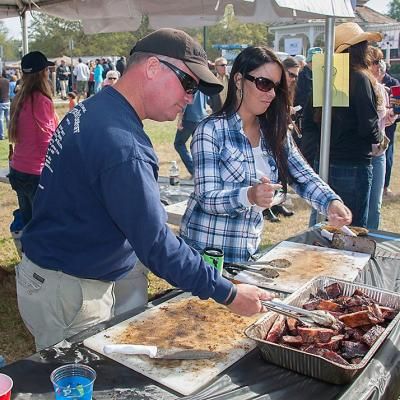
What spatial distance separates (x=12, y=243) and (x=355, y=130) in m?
3.54

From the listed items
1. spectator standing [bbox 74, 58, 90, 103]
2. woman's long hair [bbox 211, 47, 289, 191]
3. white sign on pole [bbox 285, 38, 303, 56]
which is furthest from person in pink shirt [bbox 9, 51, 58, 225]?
white sign on pole [bbox 285, 38, 303, 56]

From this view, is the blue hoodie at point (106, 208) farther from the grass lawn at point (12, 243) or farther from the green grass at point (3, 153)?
the green grass at point (3, 153)

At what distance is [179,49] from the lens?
56.9 inches

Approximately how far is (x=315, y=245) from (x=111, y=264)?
1.22 m

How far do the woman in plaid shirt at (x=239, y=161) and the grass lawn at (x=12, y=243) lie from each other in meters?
0.62

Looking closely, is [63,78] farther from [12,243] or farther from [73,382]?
[73,382]

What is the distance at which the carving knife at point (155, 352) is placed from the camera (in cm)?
139

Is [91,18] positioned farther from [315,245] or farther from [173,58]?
[173,58]

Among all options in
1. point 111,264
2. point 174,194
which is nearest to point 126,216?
point 111,264

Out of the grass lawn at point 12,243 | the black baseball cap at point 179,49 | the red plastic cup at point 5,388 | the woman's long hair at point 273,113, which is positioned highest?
the black baseball cap at point 179,49

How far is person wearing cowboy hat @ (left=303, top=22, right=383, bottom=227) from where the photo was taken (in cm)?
336

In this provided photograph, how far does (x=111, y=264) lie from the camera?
164 centimetres

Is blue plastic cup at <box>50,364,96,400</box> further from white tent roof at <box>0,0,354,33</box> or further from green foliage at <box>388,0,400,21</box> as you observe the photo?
green foliage at <box>388,0,400,21</box>

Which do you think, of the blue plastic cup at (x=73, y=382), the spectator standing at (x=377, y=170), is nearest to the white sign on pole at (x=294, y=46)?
the spectator standing at (x=377, y=170)
